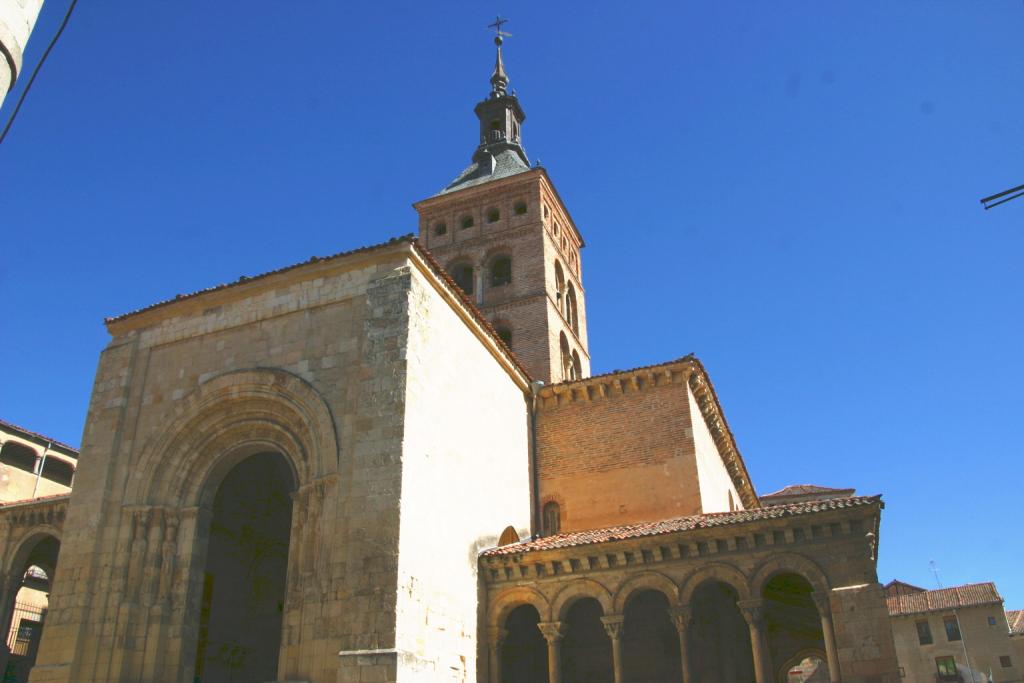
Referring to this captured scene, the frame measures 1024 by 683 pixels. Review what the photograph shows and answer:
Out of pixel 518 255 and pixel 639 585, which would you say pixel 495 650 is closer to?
pixel 639 585

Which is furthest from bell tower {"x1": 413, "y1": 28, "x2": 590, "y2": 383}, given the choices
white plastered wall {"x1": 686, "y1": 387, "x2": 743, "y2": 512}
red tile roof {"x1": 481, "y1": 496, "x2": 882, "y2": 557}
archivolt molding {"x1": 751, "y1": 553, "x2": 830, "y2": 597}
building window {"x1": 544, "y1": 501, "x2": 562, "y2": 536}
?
archivolt molding {"x1": 751, "y1": 553, "x2": 830, "y2": 597}

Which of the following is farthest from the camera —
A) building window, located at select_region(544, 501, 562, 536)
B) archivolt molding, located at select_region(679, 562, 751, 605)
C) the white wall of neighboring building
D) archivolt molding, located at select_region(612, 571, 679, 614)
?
building window, located at select_region(544, 501, 562, 536)

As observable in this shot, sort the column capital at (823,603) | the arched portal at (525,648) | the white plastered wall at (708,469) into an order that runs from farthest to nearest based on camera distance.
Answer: the white plastered wall at (708,469)
the arched portal at (525,648)
the column capital at (823,603)

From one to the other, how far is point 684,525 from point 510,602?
3623 mm

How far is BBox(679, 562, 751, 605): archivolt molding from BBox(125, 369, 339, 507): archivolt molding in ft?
23.8

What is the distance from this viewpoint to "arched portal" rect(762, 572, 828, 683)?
1694 cm

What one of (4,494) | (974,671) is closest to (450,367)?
(4,494)

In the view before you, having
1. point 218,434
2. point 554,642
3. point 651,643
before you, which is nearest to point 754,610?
point 651,643

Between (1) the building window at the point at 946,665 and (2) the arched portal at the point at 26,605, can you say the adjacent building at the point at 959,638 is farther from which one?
(2) the arched portal at the point at 26,605

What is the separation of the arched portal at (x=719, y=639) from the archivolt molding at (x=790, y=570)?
6.87ft

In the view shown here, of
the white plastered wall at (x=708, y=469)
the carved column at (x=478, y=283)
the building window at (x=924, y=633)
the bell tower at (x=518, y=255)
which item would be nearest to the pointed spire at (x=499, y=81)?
the bell tower at (x=518, y=255)

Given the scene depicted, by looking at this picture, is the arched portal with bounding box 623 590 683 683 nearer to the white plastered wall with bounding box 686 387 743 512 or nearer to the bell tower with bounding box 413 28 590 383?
the white plastered wall with bounding box 686 387 743 512

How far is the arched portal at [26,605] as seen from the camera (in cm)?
2130

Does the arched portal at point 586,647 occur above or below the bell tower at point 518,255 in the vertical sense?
below
